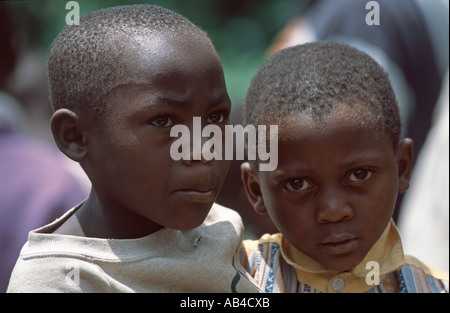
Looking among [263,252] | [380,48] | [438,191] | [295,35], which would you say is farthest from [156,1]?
[263,252]

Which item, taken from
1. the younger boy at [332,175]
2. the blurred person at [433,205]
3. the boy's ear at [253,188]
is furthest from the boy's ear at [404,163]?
the blurred person at [433,205]

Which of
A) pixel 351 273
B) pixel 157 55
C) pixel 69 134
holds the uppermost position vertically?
pixel 157 55

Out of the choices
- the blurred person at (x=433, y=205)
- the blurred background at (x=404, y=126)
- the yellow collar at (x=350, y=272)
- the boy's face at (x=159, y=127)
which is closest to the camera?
the boy's face at (x=159, y=127)

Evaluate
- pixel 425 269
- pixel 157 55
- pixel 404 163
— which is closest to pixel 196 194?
pixel 157 55

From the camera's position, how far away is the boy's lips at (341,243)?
2129 millimetres

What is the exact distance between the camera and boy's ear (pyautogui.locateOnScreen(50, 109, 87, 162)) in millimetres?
1958

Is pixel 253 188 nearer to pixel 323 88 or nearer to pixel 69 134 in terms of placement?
pixel 323 88

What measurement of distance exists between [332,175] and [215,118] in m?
0.41

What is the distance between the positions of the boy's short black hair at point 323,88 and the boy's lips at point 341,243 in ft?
1.13

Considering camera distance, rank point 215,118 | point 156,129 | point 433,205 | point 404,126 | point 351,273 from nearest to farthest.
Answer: point 156,129 → point 215,118 → point 351,273 → point 433,205 → point 404,126

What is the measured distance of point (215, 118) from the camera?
1976mm

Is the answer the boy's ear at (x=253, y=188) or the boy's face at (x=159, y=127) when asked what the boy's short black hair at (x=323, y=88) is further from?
the boy's face at (x=159, y=127)

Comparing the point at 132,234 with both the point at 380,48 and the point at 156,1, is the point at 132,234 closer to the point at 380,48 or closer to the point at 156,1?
the point at 380,48
